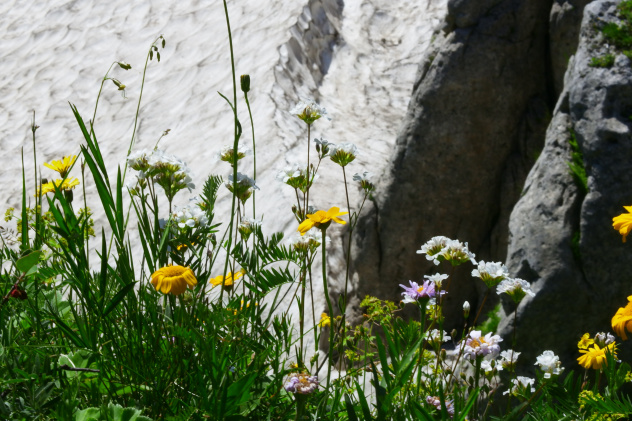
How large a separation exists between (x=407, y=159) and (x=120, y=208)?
353cm

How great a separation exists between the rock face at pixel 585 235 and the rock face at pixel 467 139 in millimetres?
994

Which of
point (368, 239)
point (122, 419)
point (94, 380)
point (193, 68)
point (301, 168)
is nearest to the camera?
point (122, 419)

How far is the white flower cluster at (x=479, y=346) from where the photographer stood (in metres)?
1.67

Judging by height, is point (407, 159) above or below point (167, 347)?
above

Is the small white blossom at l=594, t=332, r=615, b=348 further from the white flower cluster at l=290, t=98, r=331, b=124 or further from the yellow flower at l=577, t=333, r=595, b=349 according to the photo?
the white flower cluster at l=290, t=98, r=331, b=124

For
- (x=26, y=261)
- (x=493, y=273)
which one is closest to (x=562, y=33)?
(x=493, y=273)

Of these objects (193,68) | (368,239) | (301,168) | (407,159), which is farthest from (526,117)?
(193,68)

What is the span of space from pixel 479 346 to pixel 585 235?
2.11 m

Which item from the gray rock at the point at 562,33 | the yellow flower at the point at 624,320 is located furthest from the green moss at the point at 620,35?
the yellow flower at the point at 624,320

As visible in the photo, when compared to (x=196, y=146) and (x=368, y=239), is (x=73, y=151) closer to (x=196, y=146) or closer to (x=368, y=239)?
(x=196, y=146)

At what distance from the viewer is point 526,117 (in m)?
4.84

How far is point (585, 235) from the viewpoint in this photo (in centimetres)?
356

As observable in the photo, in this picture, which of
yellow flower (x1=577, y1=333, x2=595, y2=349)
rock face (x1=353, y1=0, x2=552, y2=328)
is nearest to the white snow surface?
rock face (x1=353, y1=0, x2=552, y2=328)

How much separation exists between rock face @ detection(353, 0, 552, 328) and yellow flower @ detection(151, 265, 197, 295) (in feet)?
11.7
